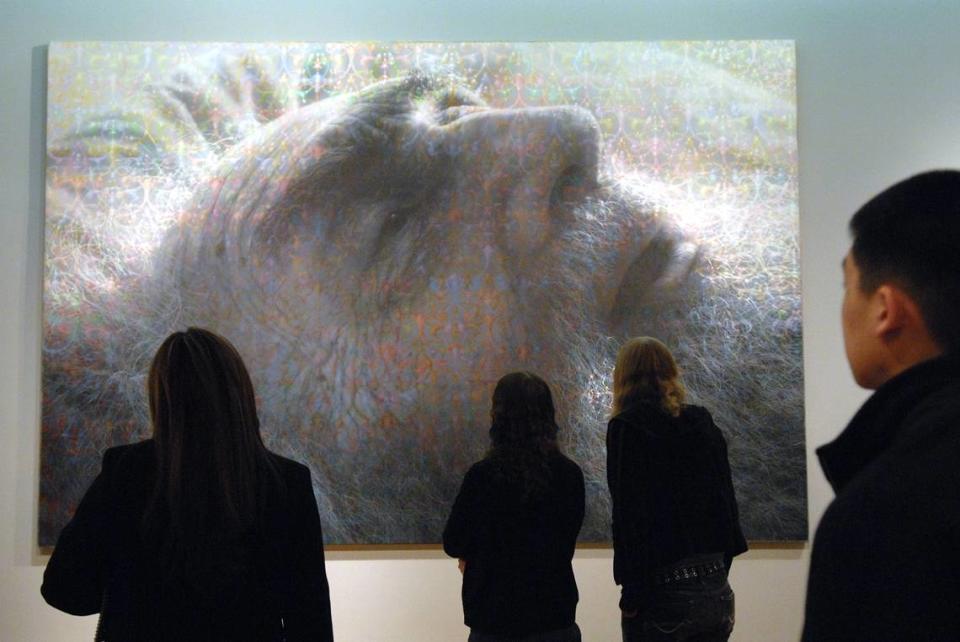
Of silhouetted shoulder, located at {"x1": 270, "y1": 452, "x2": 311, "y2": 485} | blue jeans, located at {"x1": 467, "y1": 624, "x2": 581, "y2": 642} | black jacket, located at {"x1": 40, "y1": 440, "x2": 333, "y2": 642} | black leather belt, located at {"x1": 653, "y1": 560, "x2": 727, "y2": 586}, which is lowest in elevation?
blue jeans, located at {"x1": 467, "y1": 624, "x2": 581, "y2": 642}

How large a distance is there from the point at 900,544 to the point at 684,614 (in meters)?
2.38

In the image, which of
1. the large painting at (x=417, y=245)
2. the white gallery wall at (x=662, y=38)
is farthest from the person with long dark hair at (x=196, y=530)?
the white gallery wall at (x=662, y=38)

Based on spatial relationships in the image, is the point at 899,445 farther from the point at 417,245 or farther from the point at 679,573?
the point at 417,245

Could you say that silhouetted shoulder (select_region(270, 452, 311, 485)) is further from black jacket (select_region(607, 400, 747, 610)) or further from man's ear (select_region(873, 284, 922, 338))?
man's ear (select_region(873, 284, 922, 338))

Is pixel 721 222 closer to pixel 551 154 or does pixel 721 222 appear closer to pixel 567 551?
pixel 551 154

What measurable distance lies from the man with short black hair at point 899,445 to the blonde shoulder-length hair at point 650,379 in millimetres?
2127

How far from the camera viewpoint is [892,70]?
480cm

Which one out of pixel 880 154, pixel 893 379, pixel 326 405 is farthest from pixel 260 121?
pixel 893 379

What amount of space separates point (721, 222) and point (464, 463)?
1787 mm

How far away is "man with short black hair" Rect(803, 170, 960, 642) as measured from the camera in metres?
0.90

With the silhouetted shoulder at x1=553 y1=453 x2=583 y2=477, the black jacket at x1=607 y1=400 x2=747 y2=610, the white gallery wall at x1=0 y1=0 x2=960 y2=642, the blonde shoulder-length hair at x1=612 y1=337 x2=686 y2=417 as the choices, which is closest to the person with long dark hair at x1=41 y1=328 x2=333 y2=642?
the silhouetted shoulder at x1=553 y1=453 x2=583 y2=477

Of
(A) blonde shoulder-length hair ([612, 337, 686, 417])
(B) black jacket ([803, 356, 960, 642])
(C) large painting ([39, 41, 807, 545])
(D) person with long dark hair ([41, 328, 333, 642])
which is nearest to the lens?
(B) black jacket ([803, 356, 960, 642])

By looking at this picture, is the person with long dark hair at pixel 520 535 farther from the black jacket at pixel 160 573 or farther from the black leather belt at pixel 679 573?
the black jacket at pixel 160 573

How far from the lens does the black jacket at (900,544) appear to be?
0.90 metres
